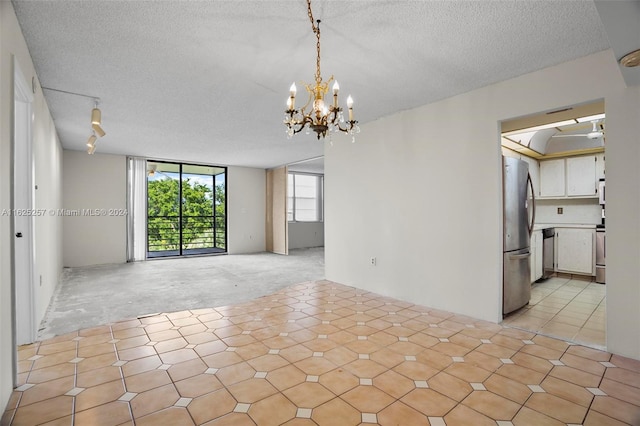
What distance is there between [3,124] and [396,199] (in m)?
3.73

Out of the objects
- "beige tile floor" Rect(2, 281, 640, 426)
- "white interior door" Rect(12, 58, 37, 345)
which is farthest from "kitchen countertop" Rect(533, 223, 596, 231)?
"white interior door" Rect(12, 58, 37, 345)

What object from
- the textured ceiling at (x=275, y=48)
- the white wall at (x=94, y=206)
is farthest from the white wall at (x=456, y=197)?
the white wall at (x=94, y=206)

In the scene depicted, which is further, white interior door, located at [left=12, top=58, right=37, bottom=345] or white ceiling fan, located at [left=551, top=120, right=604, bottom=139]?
white ceiling fan, located at [left=551, top=120, right=604, bottom=139]

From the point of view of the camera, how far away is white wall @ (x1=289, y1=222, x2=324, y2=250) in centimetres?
980

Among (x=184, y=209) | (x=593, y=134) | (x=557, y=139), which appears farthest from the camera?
(x=184, y=209)

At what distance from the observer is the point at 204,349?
260 centimetres

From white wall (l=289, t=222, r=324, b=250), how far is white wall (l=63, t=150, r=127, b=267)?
4.53m

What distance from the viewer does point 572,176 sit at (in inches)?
207

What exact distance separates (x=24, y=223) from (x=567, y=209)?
748 centimetres

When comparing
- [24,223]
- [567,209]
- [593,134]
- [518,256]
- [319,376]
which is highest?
[593,134]

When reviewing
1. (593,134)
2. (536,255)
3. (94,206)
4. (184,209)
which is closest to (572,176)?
(593,134)

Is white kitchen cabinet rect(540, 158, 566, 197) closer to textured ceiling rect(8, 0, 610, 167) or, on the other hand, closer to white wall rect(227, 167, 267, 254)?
textured ceiling rect(8, 0, 610, 167)

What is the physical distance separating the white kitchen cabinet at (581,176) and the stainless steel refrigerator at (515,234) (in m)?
2.18

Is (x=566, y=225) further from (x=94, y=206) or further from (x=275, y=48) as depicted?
(x=94, y=206)
